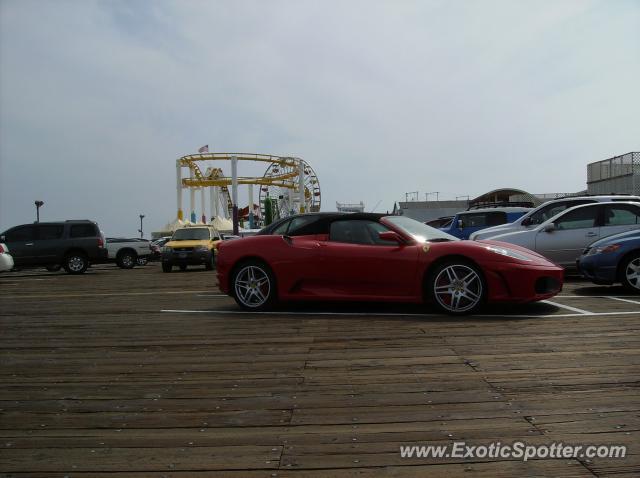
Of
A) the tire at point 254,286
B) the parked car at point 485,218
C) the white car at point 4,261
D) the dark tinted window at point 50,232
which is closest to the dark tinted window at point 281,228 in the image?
the tire at point 254,286

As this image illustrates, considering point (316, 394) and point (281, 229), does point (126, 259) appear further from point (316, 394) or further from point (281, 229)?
point (316, 394)

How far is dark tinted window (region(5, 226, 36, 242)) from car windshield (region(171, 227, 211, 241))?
4.69 meters

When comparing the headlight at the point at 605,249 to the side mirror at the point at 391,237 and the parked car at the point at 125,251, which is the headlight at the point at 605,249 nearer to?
the side mirror at the point at 391,237

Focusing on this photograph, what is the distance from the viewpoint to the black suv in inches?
709

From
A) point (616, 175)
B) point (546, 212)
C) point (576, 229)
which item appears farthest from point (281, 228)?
point (616, 175)

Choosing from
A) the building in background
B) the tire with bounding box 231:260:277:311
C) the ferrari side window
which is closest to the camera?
the tire with bounding box 231:260:277:311

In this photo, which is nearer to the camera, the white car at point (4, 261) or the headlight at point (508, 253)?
the headlight at point (508, 253)

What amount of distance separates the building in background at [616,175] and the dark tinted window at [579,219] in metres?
13.4

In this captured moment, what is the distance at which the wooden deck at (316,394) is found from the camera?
2488 millimetres

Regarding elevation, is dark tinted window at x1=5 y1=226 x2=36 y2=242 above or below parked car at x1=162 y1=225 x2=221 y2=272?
above

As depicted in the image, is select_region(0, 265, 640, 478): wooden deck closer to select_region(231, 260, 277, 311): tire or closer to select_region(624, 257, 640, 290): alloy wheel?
select_region(231, 260, 277, 311): tire

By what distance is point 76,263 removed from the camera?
1848 cm

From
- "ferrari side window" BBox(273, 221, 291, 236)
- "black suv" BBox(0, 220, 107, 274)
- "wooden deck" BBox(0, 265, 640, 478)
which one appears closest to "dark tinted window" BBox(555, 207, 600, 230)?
"wooden deck" BBox(0, 265, 640, 478)

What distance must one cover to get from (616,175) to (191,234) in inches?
721
